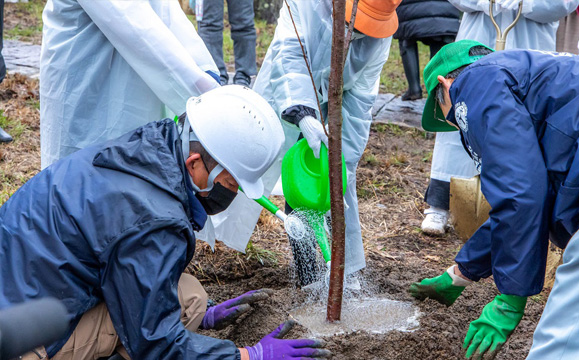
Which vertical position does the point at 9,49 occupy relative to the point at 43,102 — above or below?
below

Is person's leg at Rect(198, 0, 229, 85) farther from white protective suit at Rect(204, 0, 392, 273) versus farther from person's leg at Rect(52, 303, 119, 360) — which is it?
person's leg at Rect(52, 303, 119, 360)

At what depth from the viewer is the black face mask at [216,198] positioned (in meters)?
2.06

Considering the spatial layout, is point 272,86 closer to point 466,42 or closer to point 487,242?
point 466,42

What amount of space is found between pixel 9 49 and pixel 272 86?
5563mm

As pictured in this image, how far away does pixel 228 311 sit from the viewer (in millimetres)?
2529

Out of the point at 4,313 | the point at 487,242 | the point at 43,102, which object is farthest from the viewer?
the point at 43,102

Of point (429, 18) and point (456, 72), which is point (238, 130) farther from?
point (429, 18)

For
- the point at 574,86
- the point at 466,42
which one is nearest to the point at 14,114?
the point at 466,42

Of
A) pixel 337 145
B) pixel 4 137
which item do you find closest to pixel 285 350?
pixel 337 145

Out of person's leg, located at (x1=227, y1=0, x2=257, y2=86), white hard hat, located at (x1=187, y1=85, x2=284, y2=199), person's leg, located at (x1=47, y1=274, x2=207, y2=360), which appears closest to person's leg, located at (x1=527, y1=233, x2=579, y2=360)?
white hard hat, located at (x1=187, y1=85, x2=284, y2=199)

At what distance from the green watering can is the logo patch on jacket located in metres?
0.67

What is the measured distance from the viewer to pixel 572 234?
186cm

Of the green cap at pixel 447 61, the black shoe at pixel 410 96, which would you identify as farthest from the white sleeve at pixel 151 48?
the black shoe at pixel 410 96

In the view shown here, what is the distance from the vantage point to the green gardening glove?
254 centimetres
